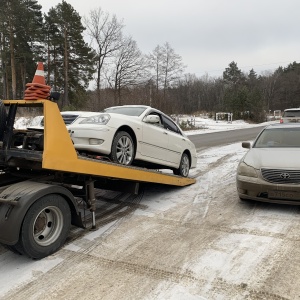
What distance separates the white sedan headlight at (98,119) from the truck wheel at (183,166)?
316 centimetres

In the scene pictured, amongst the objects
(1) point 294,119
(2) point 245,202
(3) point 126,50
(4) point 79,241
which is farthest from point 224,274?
(3) point 126,50

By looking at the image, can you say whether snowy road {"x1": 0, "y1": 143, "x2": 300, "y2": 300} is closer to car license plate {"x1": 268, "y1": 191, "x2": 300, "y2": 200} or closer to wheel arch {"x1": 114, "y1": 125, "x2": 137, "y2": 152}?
car license plate {"x1": 268, "y1": 191, "x2": 300, "y2": 200}

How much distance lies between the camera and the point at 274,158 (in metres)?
5.86

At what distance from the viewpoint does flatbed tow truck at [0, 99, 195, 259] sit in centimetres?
359

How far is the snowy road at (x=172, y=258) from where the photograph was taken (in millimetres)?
3152

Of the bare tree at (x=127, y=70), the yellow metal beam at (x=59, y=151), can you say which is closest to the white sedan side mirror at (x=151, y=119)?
the yellow metal beam at (x=59, y=151)

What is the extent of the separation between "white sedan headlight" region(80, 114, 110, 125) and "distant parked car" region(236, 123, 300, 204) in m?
2.62

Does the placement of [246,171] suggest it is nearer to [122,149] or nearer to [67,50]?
[122,149]

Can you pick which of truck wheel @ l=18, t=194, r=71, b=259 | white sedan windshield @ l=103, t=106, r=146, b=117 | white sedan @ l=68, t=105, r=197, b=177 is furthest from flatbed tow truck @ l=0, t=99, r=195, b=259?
white sedan windshield @ l=103, t=106, r=146, b=117

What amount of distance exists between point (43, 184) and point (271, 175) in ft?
12.3

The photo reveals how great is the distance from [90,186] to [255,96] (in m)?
52.1

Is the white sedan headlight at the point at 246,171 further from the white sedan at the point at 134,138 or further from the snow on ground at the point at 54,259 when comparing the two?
the white sedan at the point at 134,138

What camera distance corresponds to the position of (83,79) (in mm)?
41625

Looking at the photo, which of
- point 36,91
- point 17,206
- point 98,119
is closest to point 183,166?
point 98,119
